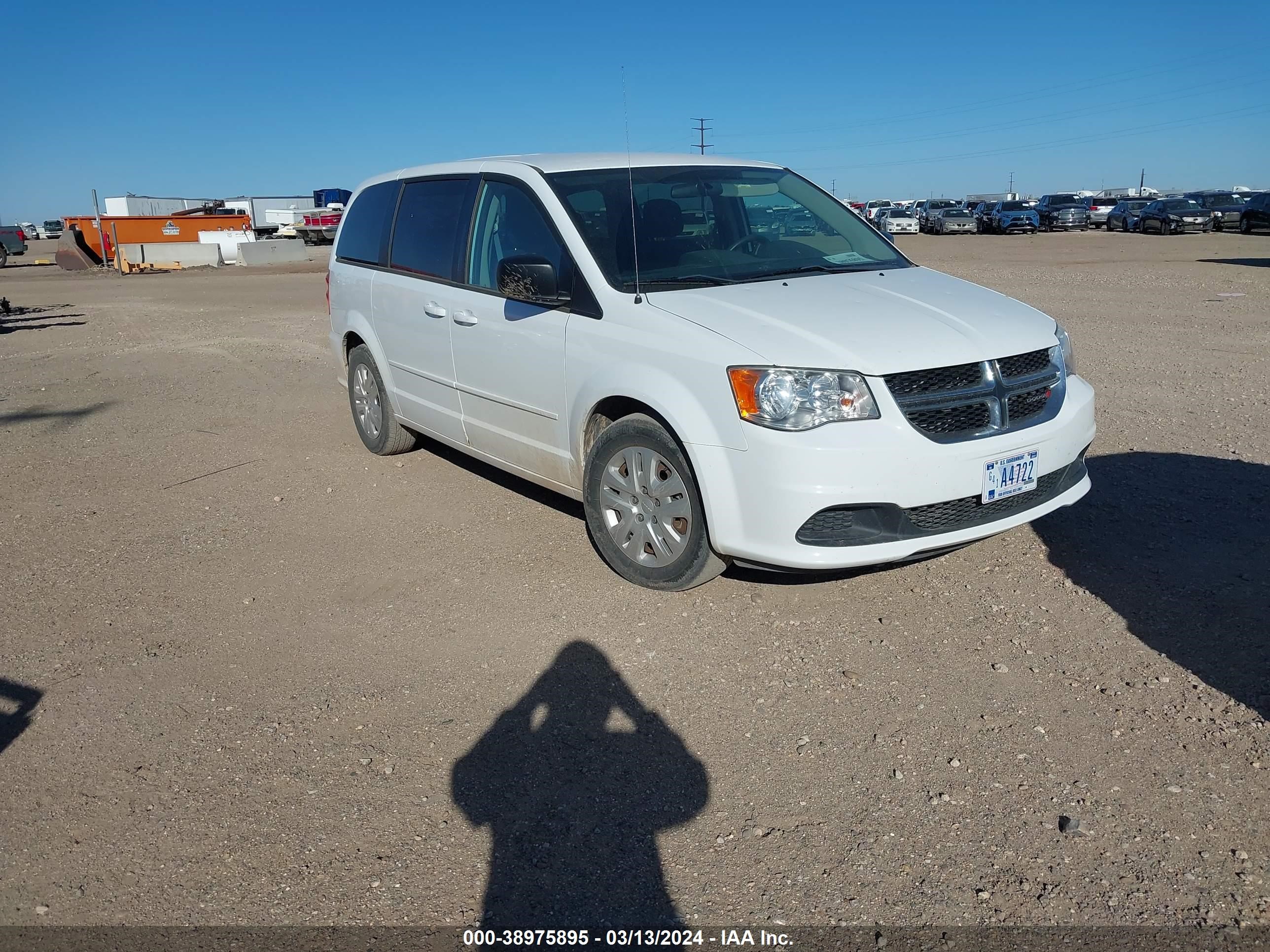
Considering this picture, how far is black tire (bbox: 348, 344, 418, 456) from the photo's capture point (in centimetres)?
700

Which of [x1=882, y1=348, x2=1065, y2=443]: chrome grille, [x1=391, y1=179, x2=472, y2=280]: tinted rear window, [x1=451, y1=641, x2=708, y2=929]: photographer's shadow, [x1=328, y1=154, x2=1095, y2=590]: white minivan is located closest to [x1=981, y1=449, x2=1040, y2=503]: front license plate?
[x1=328, y1=154, x2=1095, y2=590]: white minivan

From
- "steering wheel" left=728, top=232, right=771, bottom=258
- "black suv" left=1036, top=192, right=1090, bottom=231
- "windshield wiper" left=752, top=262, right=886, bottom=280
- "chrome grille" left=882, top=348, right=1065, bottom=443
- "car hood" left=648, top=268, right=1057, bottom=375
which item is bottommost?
"black suv" left=1036, top=192, right=1090, bottom=231

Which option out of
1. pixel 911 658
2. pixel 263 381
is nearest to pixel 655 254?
pixel 911 658

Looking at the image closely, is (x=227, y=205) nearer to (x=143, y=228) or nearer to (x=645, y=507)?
(x=143, y=228)

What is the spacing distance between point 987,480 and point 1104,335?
29.1 feet

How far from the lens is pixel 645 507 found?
15.4 ft

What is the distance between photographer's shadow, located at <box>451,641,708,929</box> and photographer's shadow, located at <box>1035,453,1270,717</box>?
2.07 m

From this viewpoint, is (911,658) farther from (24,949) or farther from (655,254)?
(24,949)

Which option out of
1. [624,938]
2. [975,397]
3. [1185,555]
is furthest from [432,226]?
[624,938]

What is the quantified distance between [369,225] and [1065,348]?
14.7ft

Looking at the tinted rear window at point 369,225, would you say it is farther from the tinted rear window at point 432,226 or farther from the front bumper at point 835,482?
the front bumper at point 835,482

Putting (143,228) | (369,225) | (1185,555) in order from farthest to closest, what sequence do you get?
1. (143,228)
2. (369,225)
3. (1185,555)

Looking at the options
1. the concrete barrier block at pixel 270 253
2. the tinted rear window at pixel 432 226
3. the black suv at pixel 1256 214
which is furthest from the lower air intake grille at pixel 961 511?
the black suv at pixel 1256 214

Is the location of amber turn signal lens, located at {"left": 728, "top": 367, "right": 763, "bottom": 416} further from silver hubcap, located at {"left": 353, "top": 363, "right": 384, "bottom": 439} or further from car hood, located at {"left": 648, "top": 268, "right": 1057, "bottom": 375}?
silver hubcap, located at {"left": 353, "top": 363, "right": 384, "bottom": 439}
